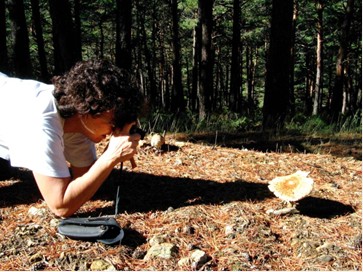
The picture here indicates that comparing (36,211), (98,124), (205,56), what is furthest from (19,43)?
(98,124)

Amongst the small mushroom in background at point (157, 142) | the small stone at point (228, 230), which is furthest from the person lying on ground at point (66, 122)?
the small mushroom in background at point (157, 142)

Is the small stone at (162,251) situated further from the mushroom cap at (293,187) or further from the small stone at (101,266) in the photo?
the mushroom cap at (293,187)

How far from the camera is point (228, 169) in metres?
4.09

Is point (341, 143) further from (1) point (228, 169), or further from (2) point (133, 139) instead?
(2) point (133, 139)

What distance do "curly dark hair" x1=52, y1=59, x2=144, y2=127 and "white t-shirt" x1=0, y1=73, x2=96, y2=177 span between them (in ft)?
0.30

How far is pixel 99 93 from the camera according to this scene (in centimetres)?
241

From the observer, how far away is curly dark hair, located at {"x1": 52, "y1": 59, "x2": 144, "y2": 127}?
2414 mm

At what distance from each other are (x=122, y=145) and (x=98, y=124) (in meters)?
0.22

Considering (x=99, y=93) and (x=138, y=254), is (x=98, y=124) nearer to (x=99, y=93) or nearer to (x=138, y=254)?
(x=99, y=93)

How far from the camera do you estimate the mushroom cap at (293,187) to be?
2914 millimetres

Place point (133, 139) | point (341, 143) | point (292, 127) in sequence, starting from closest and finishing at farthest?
point (133, 139), point (341, 143), point (292, 127)

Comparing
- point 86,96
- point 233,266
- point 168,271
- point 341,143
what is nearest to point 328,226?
point 233,266

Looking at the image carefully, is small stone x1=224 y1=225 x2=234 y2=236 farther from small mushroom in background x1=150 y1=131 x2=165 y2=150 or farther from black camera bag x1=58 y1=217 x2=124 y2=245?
small mushroom in background x1=150 y1=131 x2=165 y2=150

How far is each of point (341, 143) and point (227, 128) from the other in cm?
196
